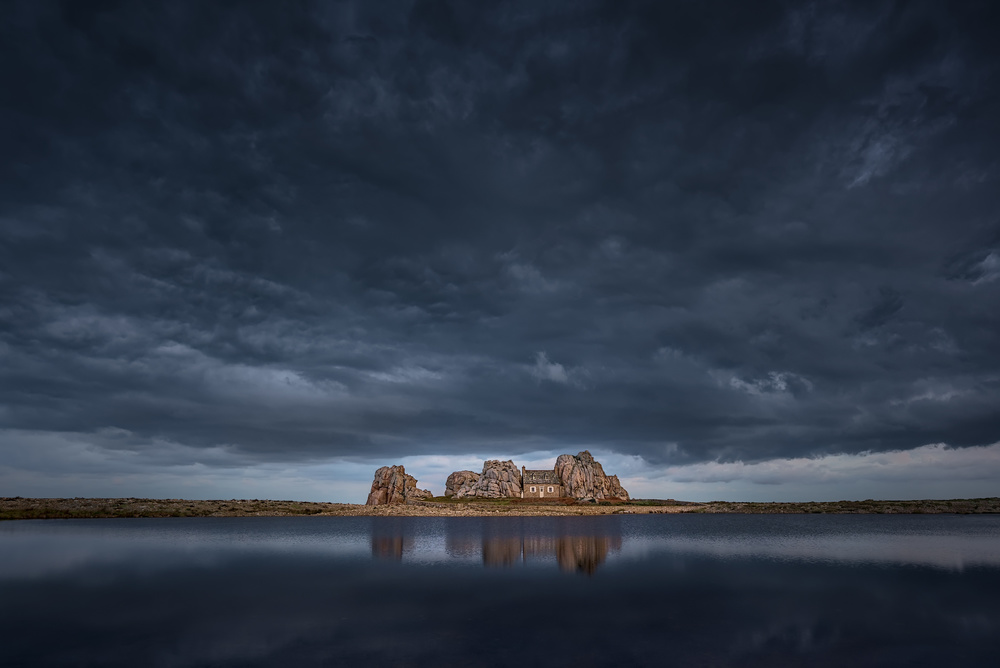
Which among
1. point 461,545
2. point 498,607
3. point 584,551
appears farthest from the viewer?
point 461,545

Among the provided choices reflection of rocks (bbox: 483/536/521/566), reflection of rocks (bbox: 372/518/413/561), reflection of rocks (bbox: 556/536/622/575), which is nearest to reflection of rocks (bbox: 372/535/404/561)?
reflection of rocks (bbox: 372/518/413/561)

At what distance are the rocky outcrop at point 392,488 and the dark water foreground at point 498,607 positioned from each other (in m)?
126

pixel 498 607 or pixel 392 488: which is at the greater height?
pixel 392 488

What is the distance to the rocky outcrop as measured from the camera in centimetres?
18662

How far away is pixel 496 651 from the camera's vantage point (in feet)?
77.5

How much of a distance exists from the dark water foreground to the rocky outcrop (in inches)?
4955

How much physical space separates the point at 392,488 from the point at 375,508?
17.3 m

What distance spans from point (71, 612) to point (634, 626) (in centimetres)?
3034

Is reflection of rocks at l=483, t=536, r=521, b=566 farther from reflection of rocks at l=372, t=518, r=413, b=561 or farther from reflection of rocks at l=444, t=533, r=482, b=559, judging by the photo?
reflection of rocks at l=372, t=518, r=413, b=561

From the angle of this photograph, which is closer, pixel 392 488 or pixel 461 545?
pixel 461 545

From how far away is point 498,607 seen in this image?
32.4m

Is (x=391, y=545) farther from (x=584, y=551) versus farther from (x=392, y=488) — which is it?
(x=392, y=488)

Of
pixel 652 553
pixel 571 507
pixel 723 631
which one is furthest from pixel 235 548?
pixel 571 507

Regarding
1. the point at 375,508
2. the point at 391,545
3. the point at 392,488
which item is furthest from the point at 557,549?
the point at 392,488
